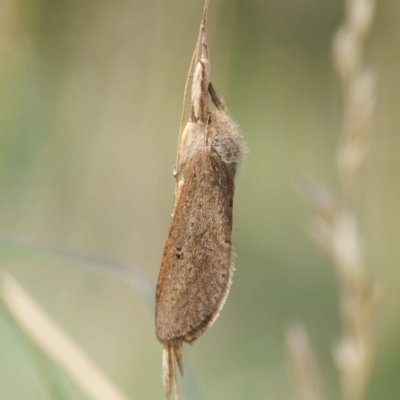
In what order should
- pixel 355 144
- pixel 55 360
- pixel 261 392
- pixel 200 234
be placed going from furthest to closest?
pixel 261 392 < pixel 355 144 < pixel 55 360 < pixel 200 234

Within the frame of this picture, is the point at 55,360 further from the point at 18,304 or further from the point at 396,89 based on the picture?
the point at 396,89

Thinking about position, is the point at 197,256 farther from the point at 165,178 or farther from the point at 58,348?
the point at 165,178

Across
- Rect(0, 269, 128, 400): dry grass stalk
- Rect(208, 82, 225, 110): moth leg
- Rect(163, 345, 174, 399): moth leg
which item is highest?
Rect(208, 82, 225, 110): moth leg

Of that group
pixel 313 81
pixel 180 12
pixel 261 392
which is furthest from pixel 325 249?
pixel 313 81

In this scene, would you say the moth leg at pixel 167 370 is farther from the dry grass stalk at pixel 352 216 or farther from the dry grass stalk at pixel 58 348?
the dry grass stalk at pixel 352 216

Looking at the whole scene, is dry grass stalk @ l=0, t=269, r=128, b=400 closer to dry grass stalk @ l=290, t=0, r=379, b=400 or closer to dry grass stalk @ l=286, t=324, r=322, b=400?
dry grass stalk @ l=286, t=324, r=322, b=400

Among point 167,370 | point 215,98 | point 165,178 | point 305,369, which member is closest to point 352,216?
point 305,369

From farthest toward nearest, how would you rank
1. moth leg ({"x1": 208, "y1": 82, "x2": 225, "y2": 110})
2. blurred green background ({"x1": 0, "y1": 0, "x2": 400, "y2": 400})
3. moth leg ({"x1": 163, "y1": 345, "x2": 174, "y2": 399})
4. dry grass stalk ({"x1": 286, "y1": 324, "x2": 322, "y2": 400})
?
blurred green background ({"x1": 0, "y1": 0, "x2": 400, "y2": 400}) → dry grass stalk ({"x1": 286, "y1": 324, "x2": 322, "y2": 400}) → moth leg ({"x1": 208, "y1": 82, "x2": 225, "y2": 110}) → moth leg ({"x1": 163, "y1": 345, "x2": 174, "y2": 399})

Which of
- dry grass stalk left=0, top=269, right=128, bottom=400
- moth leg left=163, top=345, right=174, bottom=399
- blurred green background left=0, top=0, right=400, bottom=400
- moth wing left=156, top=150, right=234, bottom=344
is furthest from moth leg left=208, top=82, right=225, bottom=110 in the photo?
blurred green background left=0, top=0, right=400, bottom=400
